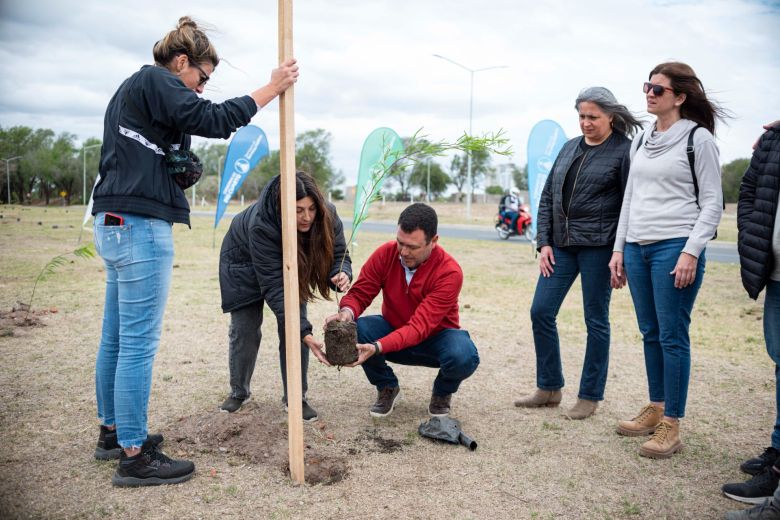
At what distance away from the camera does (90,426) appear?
3.54 metres

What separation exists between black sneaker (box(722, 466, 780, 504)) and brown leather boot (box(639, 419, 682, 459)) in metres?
0.43

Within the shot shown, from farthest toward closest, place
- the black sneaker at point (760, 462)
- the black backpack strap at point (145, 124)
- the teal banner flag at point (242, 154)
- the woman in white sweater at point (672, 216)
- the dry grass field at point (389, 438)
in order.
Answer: the teal banner flag at point (242, 154)
the woman in white sweater at point (672, 216)
the black sneaker at point (760, 462)
the dry grass field at point (389, 438)
the black backpack strap at point (145, 124)

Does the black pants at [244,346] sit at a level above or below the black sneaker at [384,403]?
above

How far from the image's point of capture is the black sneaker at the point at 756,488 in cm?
281

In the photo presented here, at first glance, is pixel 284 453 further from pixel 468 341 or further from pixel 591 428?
pixel 591 428

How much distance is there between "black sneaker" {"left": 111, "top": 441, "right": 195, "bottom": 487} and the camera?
2801mm

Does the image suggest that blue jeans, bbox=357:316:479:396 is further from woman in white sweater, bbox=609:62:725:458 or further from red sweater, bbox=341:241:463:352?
woman in white sweater, bbox=609:62:725:458

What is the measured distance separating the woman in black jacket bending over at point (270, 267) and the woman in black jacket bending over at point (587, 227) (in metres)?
1.37

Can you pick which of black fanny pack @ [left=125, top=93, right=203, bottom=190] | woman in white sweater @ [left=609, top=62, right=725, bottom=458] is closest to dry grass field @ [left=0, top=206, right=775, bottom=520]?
woman in white sweater @ [left=609, top=62, right=725, bottom=458]

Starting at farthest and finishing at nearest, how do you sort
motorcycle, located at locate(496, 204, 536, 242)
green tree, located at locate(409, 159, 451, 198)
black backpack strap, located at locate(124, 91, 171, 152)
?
green tree, located at locate(409, 159, 451, 198) → motorcycle, located at locate(496, 204, 536, 242) → black backpack strap, located at locate(124, 91, 171, 152)

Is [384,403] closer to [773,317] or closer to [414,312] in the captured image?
[414,312]

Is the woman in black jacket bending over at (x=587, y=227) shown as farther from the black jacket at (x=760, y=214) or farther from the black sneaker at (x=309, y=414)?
the black sneaker at (x=309, y=414)

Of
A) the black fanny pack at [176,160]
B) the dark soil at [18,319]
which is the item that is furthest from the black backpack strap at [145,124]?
the dark soil at [18,319]

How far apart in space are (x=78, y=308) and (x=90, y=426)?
3811 millimetres
